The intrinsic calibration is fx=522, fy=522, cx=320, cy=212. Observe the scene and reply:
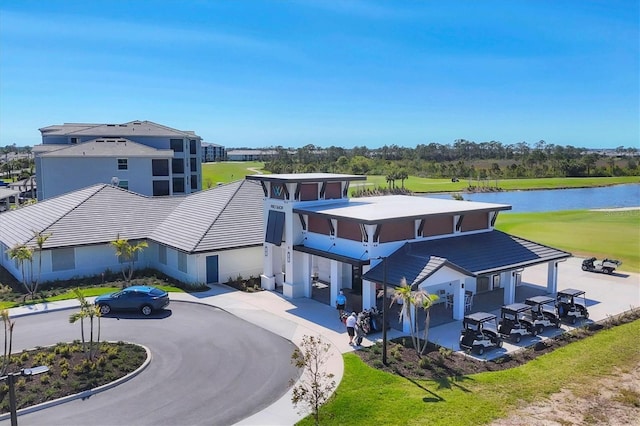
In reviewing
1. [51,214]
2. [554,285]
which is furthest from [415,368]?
[51,214]

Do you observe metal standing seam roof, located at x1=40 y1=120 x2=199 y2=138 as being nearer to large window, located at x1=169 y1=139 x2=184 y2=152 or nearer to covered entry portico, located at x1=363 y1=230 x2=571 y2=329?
large window, located at x1=169 y1=139 x2=184 y2=152

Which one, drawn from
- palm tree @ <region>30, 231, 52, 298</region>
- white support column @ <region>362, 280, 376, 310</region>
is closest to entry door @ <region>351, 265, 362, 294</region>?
white support column @ <region>362, 280, 376, 310</region>

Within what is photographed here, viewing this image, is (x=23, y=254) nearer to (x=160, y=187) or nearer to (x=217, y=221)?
(x=217, y=221)

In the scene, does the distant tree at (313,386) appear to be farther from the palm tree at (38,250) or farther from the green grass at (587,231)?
the green grass at (587,231)

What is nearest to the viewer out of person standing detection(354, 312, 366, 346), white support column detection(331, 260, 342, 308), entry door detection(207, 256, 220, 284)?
person standing detection(354, 312, 366, 346)

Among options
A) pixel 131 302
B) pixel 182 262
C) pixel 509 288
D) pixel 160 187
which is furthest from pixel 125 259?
pixel 160 187
